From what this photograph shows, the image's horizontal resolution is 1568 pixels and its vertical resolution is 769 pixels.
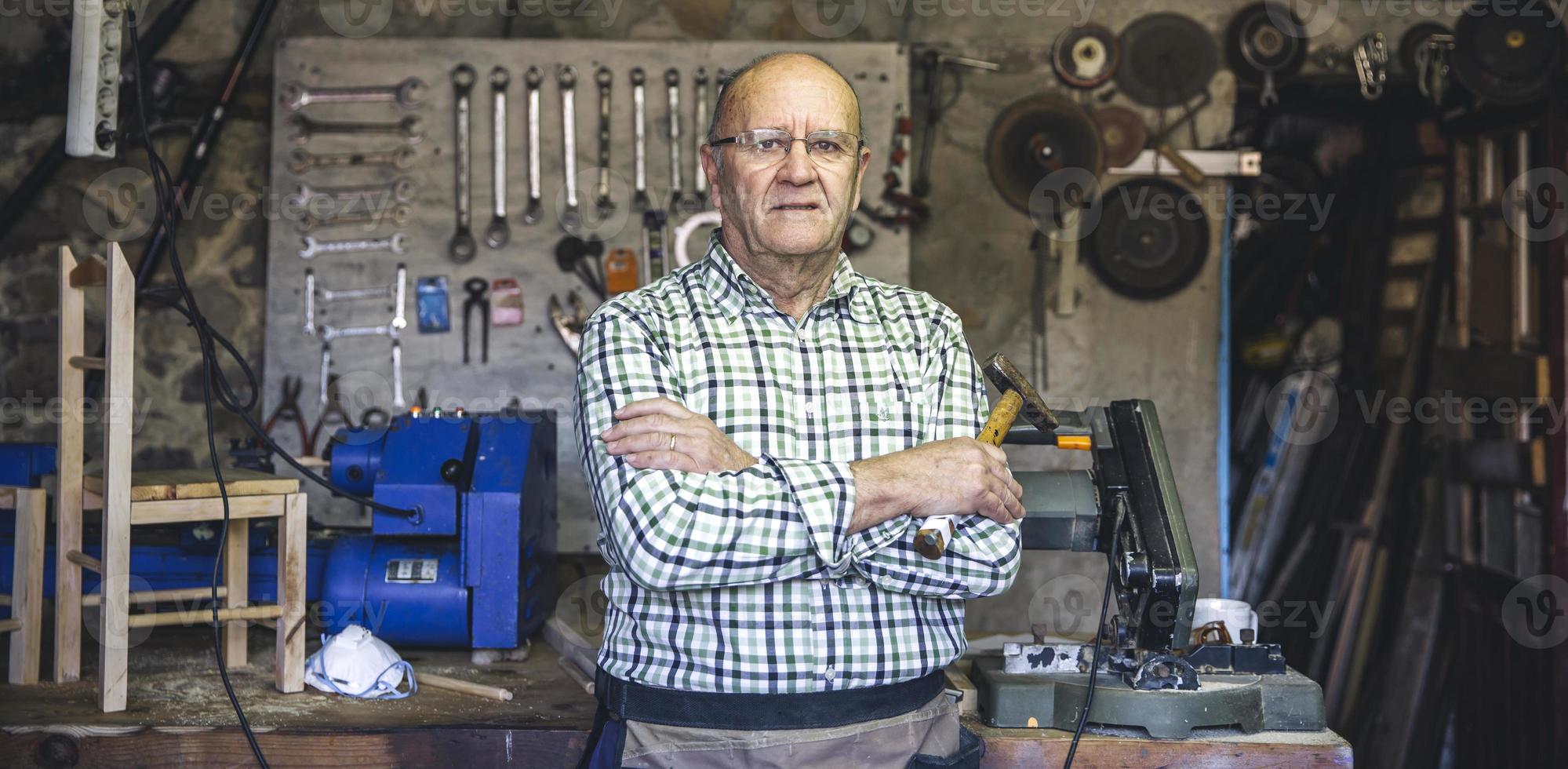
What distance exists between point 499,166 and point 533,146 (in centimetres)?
15

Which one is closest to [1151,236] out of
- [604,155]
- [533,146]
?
[604,155]

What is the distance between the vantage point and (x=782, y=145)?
75.4 inches

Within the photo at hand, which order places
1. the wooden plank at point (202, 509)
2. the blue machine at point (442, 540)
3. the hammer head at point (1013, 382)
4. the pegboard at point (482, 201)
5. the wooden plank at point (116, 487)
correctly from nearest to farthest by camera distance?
the hammer head at point (1013, 382), the wooden plank at point (116, 487), the wooden plank at point (202, 509), the blue machine at point (442, 540), the pegboard at point (482, 201)

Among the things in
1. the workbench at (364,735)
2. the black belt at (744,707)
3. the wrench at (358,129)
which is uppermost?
the wrench at (358,129)

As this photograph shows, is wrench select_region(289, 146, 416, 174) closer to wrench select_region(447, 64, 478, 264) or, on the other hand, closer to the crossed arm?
wrench select_region(447, 64, 478, 264)

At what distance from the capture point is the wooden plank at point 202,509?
2.56 meters

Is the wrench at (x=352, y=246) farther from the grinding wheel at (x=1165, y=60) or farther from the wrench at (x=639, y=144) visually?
the grinding wheel at (x=1165, y=60)

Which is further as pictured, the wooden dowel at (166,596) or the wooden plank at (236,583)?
the wooden plank at (236,583)

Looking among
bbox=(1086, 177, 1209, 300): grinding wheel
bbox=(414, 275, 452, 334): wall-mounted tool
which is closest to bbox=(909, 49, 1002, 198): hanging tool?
bbox=(1086, 177, 1209, 300): grinding wheel

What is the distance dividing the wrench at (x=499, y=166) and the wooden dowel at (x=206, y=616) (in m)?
2.09

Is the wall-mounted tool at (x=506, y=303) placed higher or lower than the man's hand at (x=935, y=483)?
higher

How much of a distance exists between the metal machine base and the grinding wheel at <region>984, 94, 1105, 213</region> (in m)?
2.71

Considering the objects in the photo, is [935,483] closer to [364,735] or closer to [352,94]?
[364,735]

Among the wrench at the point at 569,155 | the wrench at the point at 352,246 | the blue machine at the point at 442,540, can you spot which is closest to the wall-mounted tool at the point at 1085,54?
the wrench at the point at 569,155
